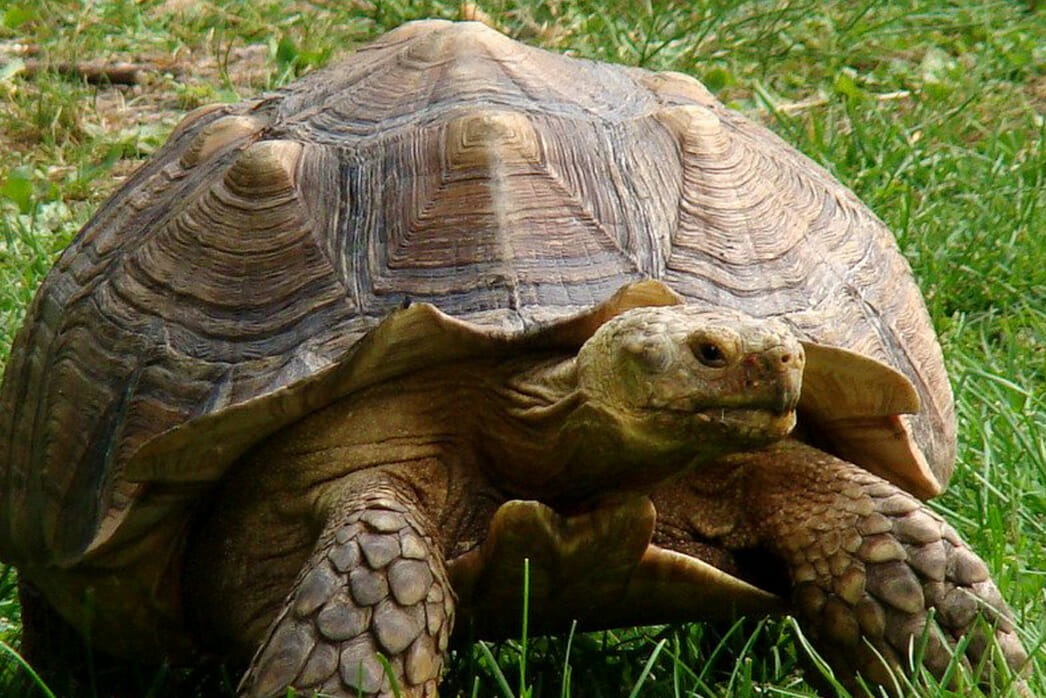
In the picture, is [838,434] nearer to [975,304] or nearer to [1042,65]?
[975,304]

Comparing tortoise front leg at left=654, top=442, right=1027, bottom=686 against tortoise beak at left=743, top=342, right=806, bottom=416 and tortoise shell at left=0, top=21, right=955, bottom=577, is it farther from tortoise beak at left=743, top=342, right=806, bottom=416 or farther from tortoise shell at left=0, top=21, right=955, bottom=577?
tortoise beak at left=743, top=342, right=806, bottom=416

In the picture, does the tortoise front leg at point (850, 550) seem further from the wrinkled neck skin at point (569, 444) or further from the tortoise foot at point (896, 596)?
the wrinkled neck skin at point (569, 444)

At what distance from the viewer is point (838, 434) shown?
3137mm

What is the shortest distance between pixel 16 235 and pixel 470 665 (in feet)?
9.37

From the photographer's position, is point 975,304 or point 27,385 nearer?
point 27,385

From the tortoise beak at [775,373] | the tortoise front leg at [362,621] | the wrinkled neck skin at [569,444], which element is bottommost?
the tortoise front leg at [362,621]

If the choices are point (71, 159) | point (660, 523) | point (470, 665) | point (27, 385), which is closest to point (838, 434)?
point (660, 523)

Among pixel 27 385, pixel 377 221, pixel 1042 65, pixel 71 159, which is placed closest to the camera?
pixel 377 221

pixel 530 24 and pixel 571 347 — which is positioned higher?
pixel 571 347

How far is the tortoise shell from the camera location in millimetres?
2889

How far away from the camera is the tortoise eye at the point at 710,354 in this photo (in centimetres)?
252

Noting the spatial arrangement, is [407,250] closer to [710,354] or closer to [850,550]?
[710,354]

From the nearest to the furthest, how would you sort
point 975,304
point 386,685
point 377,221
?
point 386,685 → point 377,221 → point 975,304

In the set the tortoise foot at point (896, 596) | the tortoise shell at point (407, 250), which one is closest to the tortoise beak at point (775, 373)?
the tortoise shell at point (407, 250)
